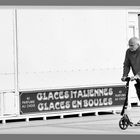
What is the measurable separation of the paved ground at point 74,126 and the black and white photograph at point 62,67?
0.9 inches

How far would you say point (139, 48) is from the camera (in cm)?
1055

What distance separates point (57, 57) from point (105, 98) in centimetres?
178

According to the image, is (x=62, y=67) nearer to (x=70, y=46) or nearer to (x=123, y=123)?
(x=70, y=46)

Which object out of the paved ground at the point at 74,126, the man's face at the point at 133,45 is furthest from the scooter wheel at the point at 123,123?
the man's face at the point at 133,45

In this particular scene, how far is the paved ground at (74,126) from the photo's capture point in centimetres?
1075

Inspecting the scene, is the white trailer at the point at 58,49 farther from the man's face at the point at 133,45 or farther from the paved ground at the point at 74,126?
the man's face at the point at 133,45

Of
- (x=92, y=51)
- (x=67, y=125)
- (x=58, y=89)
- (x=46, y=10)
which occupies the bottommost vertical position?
(x=67, y=125)

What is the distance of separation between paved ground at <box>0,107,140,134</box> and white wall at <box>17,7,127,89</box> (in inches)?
35.7

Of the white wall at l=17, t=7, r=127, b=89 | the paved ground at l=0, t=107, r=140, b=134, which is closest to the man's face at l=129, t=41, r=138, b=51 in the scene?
the paved ground at l=0, t=107, r=140, b=134

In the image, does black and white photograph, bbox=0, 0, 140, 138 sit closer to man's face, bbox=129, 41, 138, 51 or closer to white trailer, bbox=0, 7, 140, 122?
white trailer, bbox=0, 7, 140, 122

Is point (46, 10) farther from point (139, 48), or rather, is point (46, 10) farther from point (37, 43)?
point (139, 48)

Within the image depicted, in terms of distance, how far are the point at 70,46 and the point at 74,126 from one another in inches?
89.8

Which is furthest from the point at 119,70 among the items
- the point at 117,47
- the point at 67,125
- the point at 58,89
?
the point at 67,125

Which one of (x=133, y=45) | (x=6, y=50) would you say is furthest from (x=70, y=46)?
(x=133, y=45)
